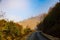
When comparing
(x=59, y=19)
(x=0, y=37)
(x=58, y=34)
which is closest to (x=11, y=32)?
(x=0, y=37)

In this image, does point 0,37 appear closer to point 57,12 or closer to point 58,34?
point 58,34

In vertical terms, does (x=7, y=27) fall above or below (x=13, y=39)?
above

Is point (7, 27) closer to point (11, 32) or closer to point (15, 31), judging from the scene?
point (11, 32)

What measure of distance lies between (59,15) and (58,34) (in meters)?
Result: 12.5

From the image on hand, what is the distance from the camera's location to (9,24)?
→ 37844 mm

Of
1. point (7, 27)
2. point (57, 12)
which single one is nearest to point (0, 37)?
point (7, 27)

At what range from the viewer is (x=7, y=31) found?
116 ft

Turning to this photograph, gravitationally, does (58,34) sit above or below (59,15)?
below

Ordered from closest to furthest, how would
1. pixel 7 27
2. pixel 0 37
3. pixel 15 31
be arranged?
pixel 0 37 → pixel 7 27 → pixel 15 31

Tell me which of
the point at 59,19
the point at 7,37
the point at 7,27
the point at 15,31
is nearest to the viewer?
the point at 7,37

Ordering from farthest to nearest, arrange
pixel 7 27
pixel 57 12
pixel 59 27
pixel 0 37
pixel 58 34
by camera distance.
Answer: pixel 57 12
pixel 59 27
pixel 58 34
pixel 7 27
pixel 0 37

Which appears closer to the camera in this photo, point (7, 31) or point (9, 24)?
point (7, 31)

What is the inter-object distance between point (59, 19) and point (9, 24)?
21281 mm

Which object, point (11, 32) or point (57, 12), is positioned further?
point (57, 12)
